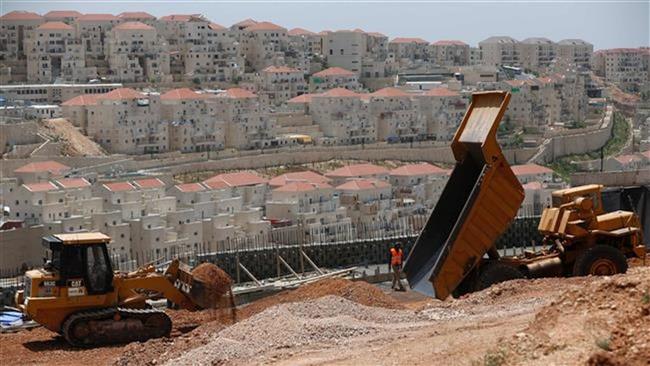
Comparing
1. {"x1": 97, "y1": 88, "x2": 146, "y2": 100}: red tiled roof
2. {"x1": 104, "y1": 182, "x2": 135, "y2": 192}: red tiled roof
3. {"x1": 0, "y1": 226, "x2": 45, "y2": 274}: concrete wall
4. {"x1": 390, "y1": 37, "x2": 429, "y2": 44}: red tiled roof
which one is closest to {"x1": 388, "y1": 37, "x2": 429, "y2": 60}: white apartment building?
{"x1": 390, "y1": 37, "x2": 429, "y2": 44}: red tiled roof

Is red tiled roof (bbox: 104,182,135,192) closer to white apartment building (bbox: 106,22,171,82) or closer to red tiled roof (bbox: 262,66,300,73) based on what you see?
white apartment building (bbox: 106,22,171,82)

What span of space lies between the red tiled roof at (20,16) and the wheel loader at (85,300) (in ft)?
173

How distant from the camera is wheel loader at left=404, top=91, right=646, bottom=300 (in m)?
12.3

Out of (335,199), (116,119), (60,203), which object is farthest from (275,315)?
(116,119)

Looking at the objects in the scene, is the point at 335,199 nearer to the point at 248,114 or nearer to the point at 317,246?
the point at 248,114

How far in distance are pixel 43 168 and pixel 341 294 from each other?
94.7 ft

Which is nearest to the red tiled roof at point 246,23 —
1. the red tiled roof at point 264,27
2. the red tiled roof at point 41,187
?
the red tiled roof at point 264,27

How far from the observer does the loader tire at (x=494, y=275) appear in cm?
1248

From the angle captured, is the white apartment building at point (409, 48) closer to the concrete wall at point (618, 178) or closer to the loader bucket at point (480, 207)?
the concrete wall at point (618, 178)

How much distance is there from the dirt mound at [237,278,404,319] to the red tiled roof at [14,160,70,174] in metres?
27.1

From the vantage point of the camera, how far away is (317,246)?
20203mm

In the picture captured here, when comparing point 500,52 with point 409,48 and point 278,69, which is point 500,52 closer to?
point 409,48

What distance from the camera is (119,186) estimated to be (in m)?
36.7

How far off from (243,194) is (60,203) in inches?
298
